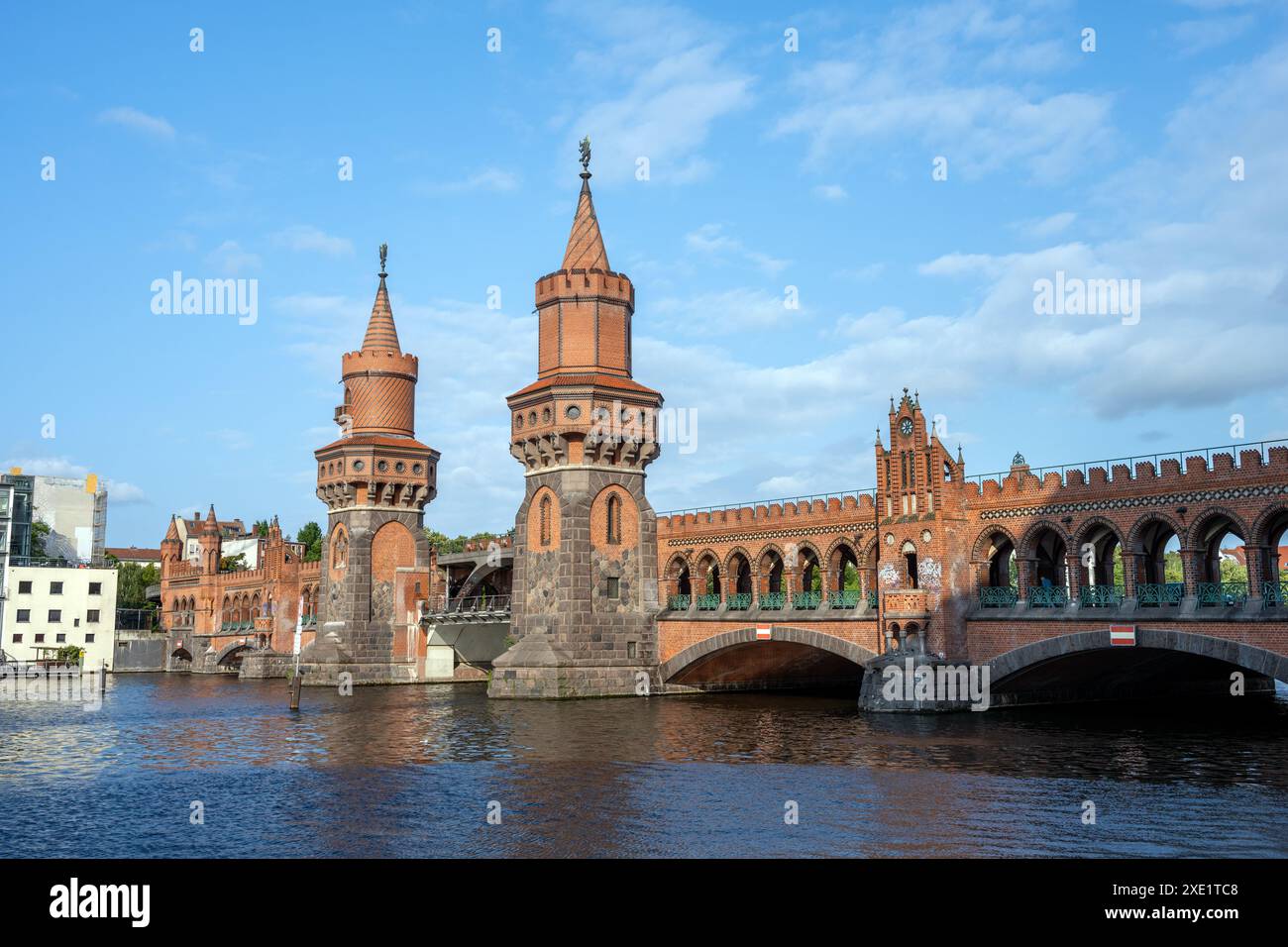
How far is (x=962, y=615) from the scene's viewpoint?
43.7 m

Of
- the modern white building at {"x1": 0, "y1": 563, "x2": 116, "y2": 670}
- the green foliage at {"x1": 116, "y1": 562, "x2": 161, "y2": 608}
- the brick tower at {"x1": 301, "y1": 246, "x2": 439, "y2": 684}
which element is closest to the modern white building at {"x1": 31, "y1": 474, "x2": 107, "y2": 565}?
the green foliage at {"x1": 116, "y1": 562, "x2": 161, "y2": 608}

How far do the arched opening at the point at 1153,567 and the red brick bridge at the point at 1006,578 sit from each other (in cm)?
8

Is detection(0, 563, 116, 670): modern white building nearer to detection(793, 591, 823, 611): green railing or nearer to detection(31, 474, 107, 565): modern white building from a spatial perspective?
detection(31, 474, 107, 565): modern white building

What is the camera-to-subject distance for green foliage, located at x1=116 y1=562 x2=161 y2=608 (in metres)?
117

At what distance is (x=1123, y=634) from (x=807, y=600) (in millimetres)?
14894

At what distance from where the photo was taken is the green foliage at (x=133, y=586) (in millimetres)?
117000

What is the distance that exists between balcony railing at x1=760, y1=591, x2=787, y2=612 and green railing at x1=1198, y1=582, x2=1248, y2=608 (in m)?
18.4

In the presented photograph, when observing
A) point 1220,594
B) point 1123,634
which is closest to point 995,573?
point 1123,634

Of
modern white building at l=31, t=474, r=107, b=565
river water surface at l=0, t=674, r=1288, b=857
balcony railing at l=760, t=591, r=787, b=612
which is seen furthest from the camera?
modern white building at l=31, t=474, r=107, b=565

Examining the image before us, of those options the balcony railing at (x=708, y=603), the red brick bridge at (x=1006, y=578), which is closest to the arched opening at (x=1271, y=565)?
the red brick bridge at (x=1006, y=578)

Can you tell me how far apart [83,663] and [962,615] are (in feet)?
241

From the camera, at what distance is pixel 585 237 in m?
56.8
